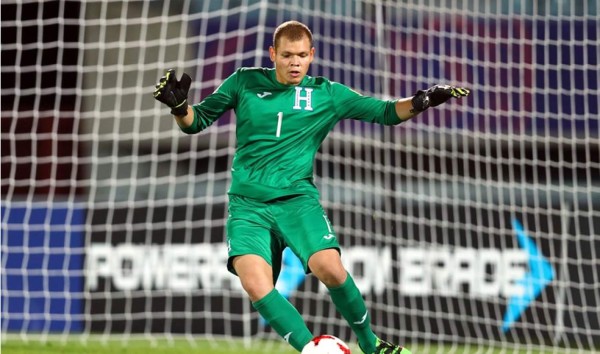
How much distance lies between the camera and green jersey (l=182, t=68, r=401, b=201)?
5754 mm

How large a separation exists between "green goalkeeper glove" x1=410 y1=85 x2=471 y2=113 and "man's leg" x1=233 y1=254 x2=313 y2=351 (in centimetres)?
109

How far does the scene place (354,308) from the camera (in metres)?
5.82

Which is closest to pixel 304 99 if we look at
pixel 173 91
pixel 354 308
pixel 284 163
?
pixel 284 163

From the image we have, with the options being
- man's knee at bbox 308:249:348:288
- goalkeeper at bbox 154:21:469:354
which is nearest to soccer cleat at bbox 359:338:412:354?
goalkeeper at bbox 154:21:469:354

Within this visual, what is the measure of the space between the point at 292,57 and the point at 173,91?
2.04 ft

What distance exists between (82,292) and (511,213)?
3.46 meters

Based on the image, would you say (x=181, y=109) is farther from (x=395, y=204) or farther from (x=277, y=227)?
(x=395, y=204)

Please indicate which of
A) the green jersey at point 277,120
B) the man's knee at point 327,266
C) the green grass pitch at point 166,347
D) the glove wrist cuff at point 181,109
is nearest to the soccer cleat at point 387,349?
the man's knee at point 327,266

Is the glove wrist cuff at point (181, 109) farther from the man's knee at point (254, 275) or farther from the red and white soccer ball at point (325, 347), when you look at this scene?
the red and white soccer ball at point (325, 347)

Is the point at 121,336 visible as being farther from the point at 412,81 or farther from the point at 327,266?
the point at 327,266


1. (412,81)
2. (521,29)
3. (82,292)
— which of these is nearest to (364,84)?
(412,81)

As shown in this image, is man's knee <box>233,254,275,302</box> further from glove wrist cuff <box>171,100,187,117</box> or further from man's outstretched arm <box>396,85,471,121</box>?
man's outstretched arm <box>396,85,471,121</box>

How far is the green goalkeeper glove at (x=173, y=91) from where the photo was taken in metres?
5.39

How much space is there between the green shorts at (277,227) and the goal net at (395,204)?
11.3 ft
